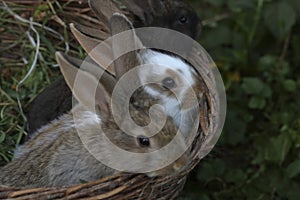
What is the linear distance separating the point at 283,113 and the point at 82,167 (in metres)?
1.11

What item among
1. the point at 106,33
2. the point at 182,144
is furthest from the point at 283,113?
the point at 182,144

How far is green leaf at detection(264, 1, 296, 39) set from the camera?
12.2 feet

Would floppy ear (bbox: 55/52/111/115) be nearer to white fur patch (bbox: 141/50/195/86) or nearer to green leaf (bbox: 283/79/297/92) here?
white fur patch (bbox: 141/50/195/86)

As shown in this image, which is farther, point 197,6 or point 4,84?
point 197,6

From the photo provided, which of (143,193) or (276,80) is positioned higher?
(143,193)

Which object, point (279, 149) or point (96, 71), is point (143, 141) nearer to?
point (96, 71)

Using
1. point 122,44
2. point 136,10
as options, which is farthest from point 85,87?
point 136,10

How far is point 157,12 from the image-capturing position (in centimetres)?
312

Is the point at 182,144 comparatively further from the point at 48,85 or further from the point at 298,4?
the point at 298,4

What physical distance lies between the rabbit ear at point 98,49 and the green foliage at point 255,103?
2.46 ft

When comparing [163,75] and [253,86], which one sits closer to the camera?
[163,75]

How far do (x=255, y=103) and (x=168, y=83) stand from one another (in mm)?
748

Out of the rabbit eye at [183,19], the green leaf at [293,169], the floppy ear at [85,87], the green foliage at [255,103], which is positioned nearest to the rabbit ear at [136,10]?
the rabbit eye at [183,19]

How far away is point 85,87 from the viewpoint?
248 centimetres
